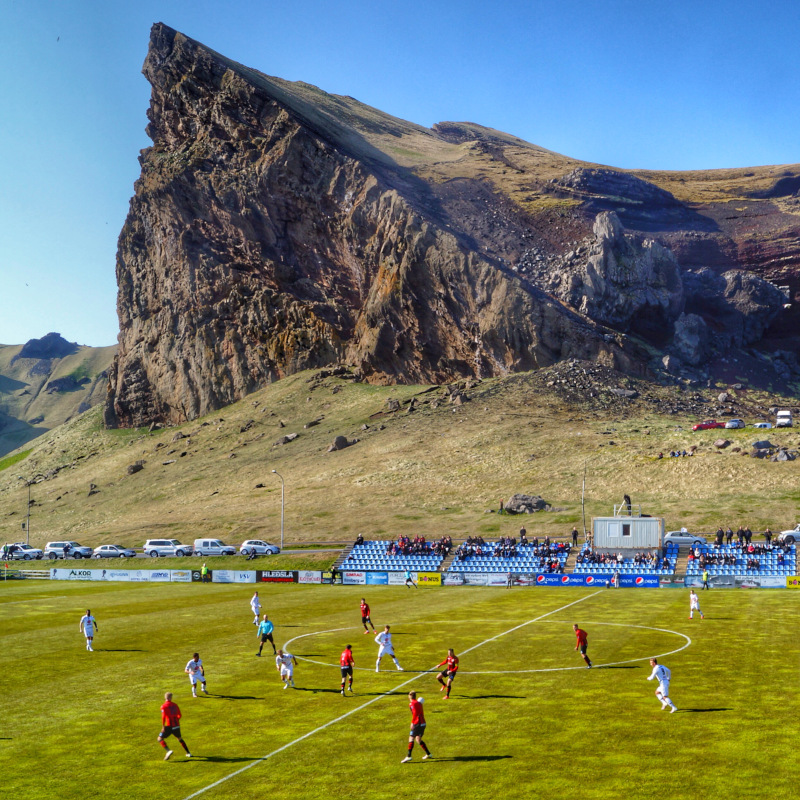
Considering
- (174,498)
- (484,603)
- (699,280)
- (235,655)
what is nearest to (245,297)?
(174,498)

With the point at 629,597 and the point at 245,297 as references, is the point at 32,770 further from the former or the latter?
the point at 245,297

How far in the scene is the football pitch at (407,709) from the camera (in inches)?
741

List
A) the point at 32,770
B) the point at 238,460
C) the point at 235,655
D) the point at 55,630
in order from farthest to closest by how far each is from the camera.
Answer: the point at 238,460 < the point at 55,630 < the point at 235,655 < the point at 32,770

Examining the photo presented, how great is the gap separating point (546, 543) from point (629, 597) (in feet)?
49.8

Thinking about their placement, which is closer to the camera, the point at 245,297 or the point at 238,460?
the point at 238,460

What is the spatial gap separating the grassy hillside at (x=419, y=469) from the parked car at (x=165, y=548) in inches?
301

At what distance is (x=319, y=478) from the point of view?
350ft

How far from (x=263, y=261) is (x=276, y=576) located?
3934 inches

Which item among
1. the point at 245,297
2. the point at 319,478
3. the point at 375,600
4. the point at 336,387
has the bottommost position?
the point at 375,600

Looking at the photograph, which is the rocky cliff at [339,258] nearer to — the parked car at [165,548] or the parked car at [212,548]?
the parked car at [165,548]

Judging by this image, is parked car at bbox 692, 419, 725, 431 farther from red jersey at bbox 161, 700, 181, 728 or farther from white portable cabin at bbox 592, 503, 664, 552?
red jersey at bbox 161, 700, 181, 728

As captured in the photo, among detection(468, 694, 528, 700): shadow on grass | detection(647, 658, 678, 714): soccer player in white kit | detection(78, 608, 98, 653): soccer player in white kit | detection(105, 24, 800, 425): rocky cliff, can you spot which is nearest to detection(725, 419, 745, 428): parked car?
detection(105, 24, 800, 425): rocky cliff

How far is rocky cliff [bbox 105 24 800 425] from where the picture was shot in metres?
138

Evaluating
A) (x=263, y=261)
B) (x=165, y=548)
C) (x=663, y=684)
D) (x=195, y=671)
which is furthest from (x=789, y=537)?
Answer: (x=263, y=261)
